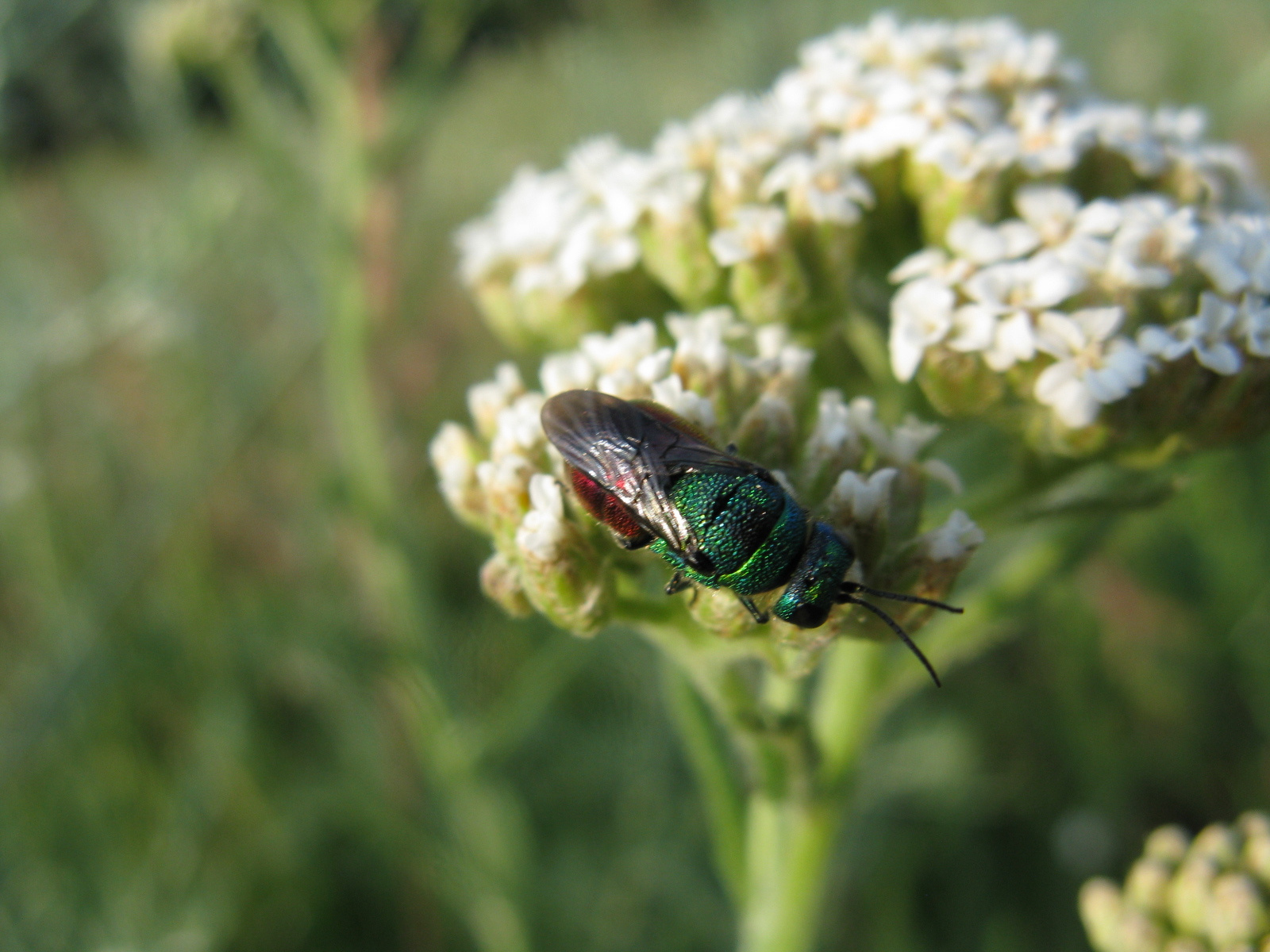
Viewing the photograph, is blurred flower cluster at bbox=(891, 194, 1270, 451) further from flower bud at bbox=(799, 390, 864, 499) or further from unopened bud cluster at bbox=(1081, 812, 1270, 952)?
unopened bud cluster at bbox=(1081, 812, 1270, 952)

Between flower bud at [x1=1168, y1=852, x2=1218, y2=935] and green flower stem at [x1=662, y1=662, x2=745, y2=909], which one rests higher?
green flower stem at [x1=662, y1=662, x2=745, y2=909]

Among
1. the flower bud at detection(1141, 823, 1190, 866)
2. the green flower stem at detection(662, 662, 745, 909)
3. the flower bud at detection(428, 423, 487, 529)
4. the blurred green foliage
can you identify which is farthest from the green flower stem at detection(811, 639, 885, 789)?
the blurred green foliage

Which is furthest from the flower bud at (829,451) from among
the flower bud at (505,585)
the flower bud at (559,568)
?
the flower bud at (505,585)

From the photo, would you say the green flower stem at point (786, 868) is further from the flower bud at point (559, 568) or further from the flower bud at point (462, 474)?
the flower bud at point (462, 474)

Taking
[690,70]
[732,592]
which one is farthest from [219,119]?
[732,592]

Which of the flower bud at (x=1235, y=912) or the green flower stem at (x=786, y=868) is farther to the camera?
the green flower stem at (x=786, y=868)

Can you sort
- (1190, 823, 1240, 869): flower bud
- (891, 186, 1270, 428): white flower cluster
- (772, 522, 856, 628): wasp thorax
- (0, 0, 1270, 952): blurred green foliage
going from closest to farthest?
1. (772, 522, 856, 628): wasp thorax
2. (891, 186, 1270, 428): white flower cluster
3. (1190, 823, 1240, 869): flower bud
4. (0, 0, 1270, 952): blurred green foliage
